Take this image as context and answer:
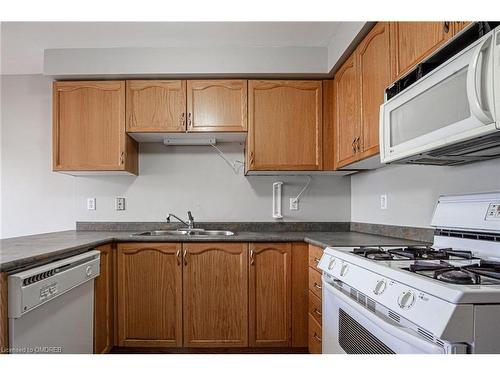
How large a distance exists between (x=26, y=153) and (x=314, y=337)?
108 inches

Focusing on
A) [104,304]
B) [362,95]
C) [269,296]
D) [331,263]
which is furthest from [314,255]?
[104,304]

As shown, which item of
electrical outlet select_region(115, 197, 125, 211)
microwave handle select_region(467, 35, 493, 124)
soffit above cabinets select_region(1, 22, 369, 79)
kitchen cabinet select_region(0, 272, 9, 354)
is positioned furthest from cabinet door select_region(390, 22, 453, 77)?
electrical outlet select_region(115, 197, 125, 211)

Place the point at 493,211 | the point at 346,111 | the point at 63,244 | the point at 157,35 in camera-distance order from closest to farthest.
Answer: the point at 493,211
the point at 63,244
the point at 346,111
the point at 157,35

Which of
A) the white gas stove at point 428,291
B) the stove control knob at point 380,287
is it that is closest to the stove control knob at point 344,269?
the white gas stove at point 428,291

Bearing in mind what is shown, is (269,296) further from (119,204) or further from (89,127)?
(89,127)

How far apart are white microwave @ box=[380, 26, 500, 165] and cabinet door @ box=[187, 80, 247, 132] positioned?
1260 millimetres

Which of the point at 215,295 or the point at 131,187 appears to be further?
the point at 131,187

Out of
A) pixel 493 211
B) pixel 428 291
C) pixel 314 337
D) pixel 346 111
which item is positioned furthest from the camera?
pixel 346 111

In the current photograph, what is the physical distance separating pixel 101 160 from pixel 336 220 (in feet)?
6.32

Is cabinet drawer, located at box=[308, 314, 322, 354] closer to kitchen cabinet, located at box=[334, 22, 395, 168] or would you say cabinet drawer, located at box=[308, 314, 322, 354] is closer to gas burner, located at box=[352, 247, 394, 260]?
gas burner, located at box=[352, 247, 394, 260]

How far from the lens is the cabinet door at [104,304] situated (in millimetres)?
2073

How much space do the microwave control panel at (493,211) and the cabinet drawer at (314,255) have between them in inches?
34.5

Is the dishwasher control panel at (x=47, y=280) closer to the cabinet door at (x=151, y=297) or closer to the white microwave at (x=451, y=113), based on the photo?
the cabinet door at (x=151, y=297)

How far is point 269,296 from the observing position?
2.36 metres
